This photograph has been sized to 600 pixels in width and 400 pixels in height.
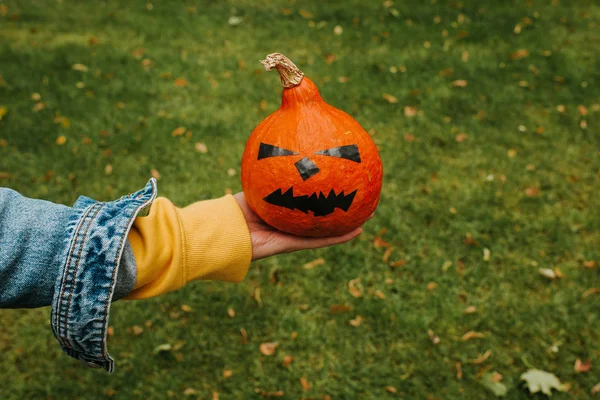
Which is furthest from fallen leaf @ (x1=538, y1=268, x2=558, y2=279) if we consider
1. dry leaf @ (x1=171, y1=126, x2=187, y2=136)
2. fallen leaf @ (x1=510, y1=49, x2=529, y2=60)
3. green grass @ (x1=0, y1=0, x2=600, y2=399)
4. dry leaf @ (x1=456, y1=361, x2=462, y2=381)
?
dry leaf @ (x1=171, y1=126, x2=187, y2=136)

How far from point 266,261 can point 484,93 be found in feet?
11.1

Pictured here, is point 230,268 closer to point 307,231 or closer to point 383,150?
point 307,231

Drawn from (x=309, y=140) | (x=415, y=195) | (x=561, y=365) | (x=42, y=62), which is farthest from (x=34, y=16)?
(x=561, y=365)

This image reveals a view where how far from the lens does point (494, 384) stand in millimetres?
3227

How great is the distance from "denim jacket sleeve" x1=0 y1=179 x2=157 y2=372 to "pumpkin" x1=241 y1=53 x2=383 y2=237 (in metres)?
0.71

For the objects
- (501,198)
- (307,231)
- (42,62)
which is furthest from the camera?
(42,62)

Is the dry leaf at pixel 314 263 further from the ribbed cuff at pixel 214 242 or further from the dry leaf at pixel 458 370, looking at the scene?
the ribbed cuff at pixel 214 242

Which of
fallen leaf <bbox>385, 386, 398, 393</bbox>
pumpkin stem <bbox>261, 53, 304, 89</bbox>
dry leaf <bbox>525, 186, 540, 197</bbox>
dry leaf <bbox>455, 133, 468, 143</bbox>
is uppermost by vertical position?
pumpkin stem <bbox>261, 53, 304, 89</bbox>

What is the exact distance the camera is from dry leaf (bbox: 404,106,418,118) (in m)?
5.31

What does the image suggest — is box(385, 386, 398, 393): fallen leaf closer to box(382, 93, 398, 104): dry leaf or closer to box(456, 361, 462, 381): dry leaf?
box(456, 361, 462, 381): dry leaf

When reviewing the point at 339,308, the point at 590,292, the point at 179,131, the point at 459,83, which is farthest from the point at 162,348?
the point at 459,83

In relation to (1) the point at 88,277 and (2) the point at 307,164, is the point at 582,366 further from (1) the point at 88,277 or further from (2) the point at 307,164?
(1) the point at 88,277

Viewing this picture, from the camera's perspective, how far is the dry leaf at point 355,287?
12.3 ft

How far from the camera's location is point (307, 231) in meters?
2.35
